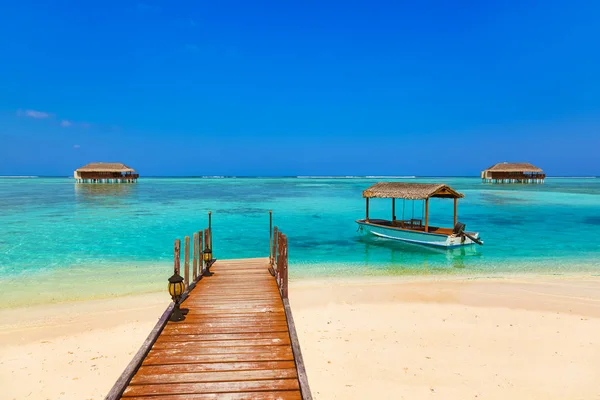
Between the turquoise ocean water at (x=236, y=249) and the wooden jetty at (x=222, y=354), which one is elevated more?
the wooden jetty at (x=222, y=354)

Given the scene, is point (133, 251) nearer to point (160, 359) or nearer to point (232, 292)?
point (232, 292)

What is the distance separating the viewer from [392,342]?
284 inches

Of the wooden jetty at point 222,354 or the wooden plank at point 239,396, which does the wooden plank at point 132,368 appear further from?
the wooden plank at point 239,396

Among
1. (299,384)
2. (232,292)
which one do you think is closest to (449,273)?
(232,292)

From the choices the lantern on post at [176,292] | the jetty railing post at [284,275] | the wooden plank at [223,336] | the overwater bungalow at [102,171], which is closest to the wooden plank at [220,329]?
the wooden plank at [223,336]

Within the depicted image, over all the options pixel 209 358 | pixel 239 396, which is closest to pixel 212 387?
pixel 239 396

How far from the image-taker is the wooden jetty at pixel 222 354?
4367mm

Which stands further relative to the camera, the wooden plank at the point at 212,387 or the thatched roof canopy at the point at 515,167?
the thatched roof canopy at the point at 515,167

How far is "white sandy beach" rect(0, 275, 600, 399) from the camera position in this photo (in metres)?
5.71

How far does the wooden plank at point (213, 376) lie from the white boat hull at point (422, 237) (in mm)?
14565

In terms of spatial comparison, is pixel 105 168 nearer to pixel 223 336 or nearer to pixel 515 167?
pixel 223 336

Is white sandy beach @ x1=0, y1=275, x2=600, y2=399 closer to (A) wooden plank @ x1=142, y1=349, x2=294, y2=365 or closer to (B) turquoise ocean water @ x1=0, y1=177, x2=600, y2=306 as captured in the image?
(A) wooden plank @ x1=142, y1=349, x2=294, y2=365

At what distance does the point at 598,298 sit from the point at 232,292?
1004 cm

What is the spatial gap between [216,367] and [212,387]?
44 centimetres
